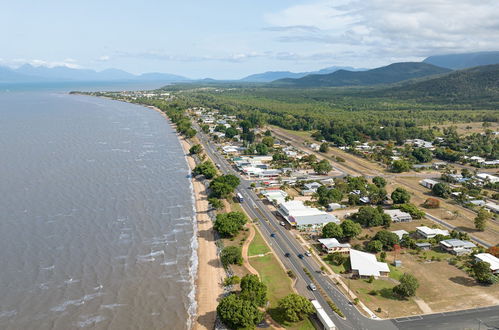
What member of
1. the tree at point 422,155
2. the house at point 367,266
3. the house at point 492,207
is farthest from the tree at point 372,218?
the tree at point 422,155

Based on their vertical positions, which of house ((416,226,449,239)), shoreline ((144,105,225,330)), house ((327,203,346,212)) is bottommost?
shoreline ((144,105,225,330))

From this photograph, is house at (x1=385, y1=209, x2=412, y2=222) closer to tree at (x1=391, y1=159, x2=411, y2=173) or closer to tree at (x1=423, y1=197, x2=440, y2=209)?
tree at (x1=423, y1=197, x2=440, y2=209)

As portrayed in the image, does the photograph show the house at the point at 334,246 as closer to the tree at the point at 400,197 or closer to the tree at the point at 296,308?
the tree at the point at 296,308

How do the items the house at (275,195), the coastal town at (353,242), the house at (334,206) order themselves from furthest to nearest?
the house at (275,195) → the house at (334,206) → the coastal town at (353,242)

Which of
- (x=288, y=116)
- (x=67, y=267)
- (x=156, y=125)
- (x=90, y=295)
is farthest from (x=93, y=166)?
(x=288, y=116)

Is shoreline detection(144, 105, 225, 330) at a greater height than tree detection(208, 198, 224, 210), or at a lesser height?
lesser

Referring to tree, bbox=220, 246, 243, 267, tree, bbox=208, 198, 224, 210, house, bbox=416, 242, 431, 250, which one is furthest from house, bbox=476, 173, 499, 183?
tree, bbox=220, 246, 243, 267
